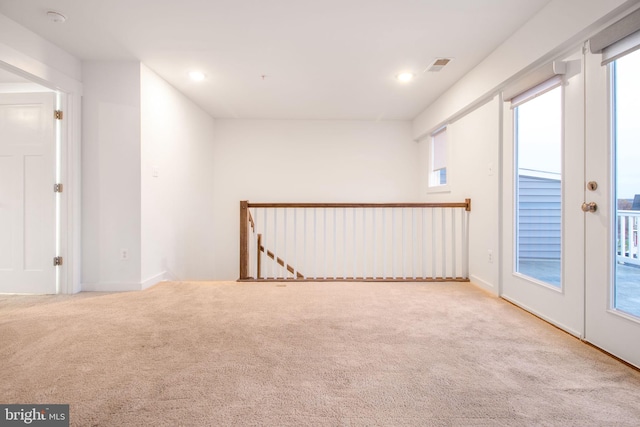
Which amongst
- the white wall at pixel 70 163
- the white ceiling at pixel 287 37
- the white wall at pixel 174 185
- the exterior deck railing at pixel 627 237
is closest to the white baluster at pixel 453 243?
the white ceiling at pixel 287 37

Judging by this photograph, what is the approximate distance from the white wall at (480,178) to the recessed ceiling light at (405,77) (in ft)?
2.62

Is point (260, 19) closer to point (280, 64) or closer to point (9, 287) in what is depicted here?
point (280, 64)

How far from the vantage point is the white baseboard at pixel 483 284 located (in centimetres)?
328

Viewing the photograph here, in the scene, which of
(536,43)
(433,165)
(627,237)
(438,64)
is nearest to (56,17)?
(438,64)

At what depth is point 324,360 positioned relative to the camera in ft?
6.19

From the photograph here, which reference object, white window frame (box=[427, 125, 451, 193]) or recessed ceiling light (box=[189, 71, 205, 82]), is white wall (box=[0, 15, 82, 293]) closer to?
recessed ceiling light (box=[189, 71, 205, 82])

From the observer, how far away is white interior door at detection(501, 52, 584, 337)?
223 centimetres

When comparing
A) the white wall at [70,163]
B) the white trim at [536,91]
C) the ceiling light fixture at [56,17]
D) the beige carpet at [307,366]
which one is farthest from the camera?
the white wall at [70,163]

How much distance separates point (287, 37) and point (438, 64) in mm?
1606

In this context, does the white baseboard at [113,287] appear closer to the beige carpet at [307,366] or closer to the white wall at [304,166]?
the beige carpet at [307,366]

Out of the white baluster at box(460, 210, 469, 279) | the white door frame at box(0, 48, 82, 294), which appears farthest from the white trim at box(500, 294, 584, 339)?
the white door frame at box(0, 48, 82, 294)

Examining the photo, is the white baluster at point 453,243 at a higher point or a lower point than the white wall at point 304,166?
lower

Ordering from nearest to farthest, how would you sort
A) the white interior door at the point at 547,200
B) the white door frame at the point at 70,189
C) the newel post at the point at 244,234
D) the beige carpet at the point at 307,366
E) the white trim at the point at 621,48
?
the beige carpet at the point at 307,366, the white trim at the point at 621,48, the white interior door at the point at 547,200, the white door frame at the point at 70,189, the newel post at the point at 244,234

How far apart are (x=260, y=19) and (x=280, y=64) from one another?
2.73 ft
